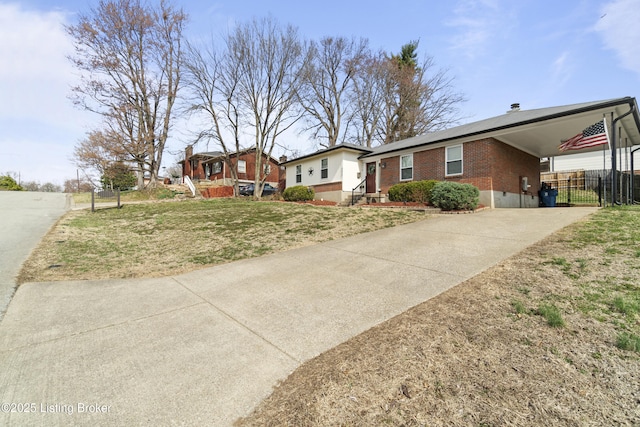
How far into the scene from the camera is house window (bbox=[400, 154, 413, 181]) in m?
16.0

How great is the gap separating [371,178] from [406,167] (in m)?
2.84

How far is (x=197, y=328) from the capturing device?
328 centimetres

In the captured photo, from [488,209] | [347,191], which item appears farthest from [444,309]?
[347,191]

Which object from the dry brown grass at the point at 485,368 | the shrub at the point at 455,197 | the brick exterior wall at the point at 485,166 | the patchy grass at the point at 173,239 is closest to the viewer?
the dry brown grass at the point at 485,368

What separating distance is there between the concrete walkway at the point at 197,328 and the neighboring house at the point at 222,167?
28.1m

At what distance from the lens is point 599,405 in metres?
1.84

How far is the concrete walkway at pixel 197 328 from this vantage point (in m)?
2.15

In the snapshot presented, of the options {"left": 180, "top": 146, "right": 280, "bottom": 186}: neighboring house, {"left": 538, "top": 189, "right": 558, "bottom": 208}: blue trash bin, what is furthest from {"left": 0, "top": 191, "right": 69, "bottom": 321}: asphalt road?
{"left": 180, "top": 146, "right": 280, "bottom": 186}: neighboring house

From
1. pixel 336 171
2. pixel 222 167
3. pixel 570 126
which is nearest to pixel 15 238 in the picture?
pixel 336 171

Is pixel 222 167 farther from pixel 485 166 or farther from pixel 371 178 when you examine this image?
pixel 485 166

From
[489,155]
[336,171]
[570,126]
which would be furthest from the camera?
[336,171]

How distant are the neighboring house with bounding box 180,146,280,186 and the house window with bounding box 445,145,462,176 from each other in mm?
21637

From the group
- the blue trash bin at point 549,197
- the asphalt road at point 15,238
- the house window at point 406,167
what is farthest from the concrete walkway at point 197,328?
the blue trash bin at point 549,197

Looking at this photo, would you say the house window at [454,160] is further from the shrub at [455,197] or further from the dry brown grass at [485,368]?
the dry brown grass at [485,368]
